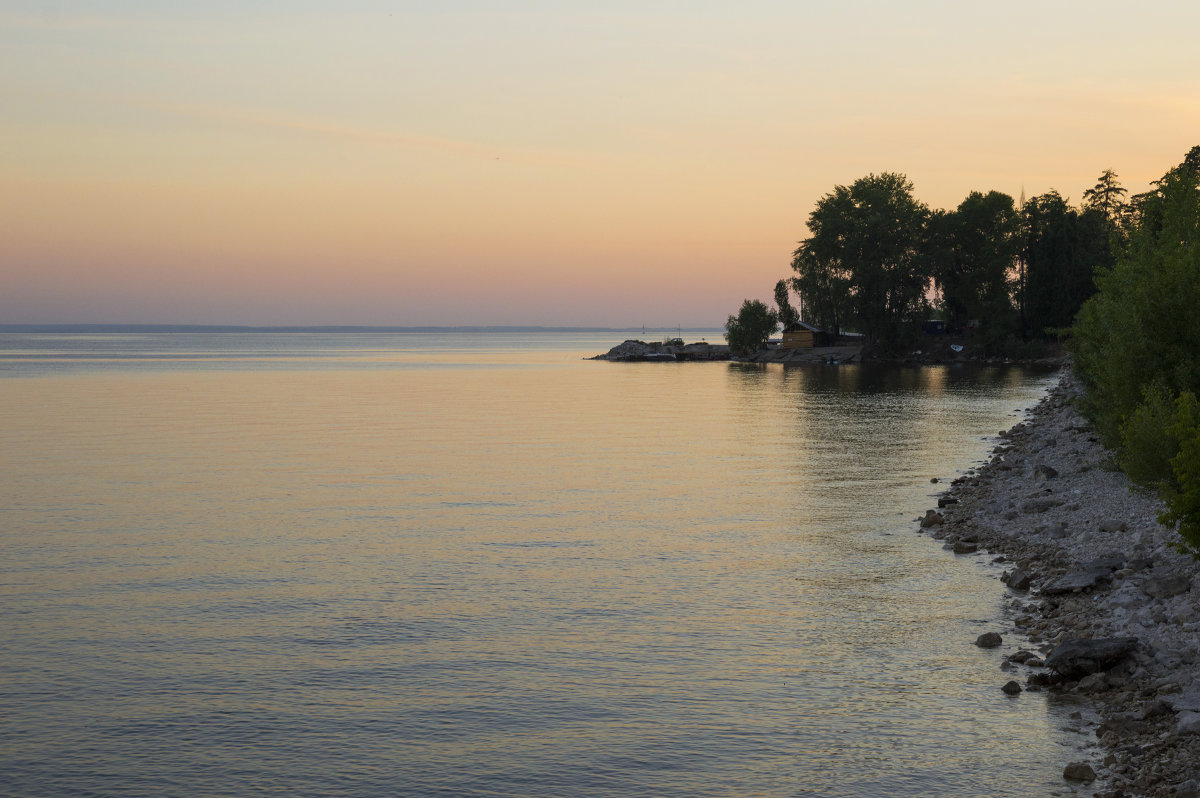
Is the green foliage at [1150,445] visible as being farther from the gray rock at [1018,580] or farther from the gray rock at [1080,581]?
the gray rock at [1080,581]

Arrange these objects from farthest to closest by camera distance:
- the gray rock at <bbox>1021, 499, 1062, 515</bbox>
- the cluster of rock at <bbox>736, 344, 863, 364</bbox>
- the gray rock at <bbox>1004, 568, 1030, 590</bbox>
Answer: the cluster of rock at <bbox>736, 344, 863, 364</bbox> < the gray rock at <bbox>1021, 499, 1062, 515</bbox> < the gray rock at <bbox>1004, 568, 1030, 590</bbox>

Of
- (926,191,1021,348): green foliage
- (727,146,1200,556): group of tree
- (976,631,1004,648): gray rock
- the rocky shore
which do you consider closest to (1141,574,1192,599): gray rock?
the rocky shore

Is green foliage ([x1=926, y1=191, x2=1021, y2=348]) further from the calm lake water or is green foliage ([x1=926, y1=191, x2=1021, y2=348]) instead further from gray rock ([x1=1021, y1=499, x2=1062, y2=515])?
gray rock ([x1=1021, y1=499, x2=1062, y2=515])

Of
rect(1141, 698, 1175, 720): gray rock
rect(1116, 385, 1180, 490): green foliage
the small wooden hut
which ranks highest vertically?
the small wooden hut

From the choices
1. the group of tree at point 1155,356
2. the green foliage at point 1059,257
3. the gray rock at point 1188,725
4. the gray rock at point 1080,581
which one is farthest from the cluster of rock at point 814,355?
the gray rock at point 1188,725

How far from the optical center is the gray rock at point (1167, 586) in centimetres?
2138

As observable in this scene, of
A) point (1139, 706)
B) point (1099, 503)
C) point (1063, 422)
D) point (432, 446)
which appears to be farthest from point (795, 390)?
point (1139, 706)

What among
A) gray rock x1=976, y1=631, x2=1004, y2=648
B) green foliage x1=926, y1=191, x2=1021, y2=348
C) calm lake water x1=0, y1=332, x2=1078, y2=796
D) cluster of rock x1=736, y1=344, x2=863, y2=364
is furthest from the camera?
cluster of rock x1=736, y1=344, x2=863, y2=364

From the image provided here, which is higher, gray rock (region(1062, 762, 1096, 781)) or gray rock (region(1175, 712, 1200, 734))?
gray rock (region(1175, 712, 1200, 734))

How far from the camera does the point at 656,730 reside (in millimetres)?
16547

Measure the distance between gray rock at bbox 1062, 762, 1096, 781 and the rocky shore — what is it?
0.06ft

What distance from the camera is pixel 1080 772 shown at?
14.6m

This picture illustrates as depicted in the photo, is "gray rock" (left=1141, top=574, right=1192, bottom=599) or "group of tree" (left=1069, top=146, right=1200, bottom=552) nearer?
"gray rock" (left=1141, top=574, right=1192, bottom=599)

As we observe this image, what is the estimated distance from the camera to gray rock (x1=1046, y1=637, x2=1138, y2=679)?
1839 centimetres
